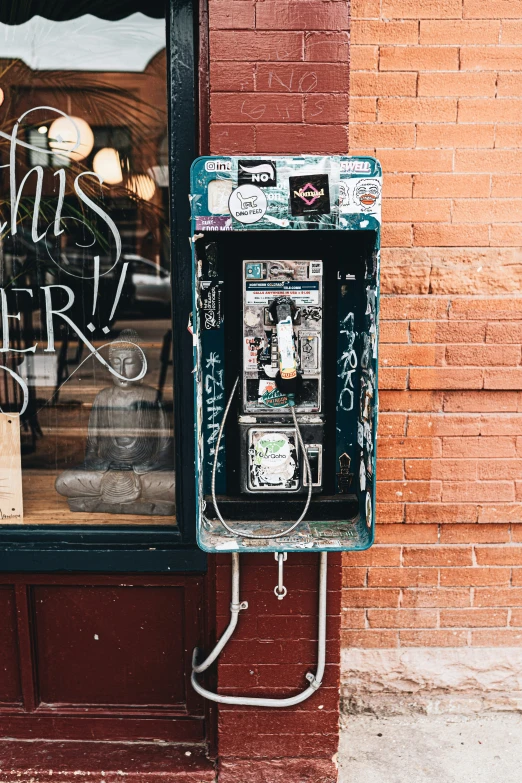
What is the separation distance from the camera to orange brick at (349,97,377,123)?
2.86 meters

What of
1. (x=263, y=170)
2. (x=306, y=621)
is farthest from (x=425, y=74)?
(x=306, y=621)

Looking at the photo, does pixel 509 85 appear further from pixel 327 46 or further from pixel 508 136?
pixel 327 46

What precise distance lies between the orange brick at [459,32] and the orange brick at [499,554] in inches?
87.8

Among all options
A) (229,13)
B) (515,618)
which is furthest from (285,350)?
(515,618)

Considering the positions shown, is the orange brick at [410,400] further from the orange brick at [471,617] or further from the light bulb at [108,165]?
the light bulb at [108,165]

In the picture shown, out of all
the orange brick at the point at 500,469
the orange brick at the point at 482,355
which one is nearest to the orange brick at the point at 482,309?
the orange brick at the point at 482,355

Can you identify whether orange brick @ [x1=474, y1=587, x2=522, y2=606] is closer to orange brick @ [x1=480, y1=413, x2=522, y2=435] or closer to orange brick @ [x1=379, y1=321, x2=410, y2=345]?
orange brick @ [x1=480, y1=413, x2=522, y2=435]

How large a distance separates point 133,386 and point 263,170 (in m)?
1.16

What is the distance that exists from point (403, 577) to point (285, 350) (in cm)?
149

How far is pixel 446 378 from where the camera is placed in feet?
9.85

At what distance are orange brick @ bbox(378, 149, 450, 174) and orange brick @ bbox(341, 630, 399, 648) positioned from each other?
2.12 meters

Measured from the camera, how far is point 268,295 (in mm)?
2324

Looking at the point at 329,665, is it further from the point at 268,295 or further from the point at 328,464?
the point at 268,295

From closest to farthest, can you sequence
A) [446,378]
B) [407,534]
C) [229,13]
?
[229,13]
[446,378]
[407,534]
